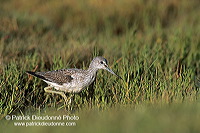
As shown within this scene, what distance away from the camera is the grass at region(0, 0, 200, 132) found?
173 inches

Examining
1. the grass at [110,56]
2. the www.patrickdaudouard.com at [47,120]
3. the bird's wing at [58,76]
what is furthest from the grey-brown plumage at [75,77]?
the www.patrickdaudouard.com at [47,120]

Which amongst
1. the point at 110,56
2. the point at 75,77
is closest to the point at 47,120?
the point at 75,77

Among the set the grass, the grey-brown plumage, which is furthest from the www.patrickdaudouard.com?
the grey-brown plumage

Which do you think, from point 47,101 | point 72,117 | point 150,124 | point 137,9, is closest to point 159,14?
point 137,9

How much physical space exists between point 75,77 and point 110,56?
1.60 metres

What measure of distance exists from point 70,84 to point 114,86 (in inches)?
26.1

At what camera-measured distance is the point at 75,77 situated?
5.01 metres

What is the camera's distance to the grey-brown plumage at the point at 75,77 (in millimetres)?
4961

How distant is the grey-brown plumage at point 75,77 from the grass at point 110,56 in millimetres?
219

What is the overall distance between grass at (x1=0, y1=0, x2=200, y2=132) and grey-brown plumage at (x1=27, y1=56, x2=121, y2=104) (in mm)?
219

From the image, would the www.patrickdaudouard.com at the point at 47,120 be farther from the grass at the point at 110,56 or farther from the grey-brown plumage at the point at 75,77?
the grey-brown plumage at the point at 75,77

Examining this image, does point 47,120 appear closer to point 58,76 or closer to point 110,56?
point 58,76

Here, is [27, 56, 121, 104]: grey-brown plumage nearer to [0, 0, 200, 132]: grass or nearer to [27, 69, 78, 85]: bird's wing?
[27, 69, 78, 85]: bird's wing

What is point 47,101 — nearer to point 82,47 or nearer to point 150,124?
point 82,47
